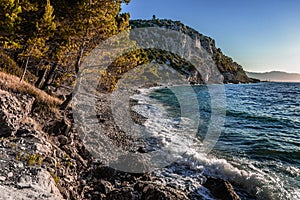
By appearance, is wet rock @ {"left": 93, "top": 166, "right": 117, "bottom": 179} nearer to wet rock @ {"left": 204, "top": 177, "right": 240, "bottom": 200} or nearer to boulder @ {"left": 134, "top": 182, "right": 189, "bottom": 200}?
boulder @ {"left": 134, "top": 182, "right": 189, "bottom": 200}

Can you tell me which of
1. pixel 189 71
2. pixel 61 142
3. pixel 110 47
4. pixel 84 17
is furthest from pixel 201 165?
pixel 189 71

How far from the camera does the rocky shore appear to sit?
6.65 metres

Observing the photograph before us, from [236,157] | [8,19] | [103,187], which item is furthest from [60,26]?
[236,157]

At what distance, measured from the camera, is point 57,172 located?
8.30 metres

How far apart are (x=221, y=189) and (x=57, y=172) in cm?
716

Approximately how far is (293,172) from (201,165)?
18.7 feet

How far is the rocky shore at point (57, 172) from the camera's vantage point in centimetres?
665

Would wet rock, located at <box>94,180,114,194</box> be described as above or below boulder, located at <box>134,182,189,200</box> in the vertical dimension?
below

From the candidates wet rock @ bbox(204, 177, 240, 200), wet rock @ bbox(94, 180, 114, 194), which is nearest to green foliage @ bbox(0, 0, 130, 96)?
wet rock @ bbox(94, 180, 114, 194)

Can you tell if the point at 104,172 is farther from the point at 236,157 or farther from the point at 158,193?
the point at 236,157

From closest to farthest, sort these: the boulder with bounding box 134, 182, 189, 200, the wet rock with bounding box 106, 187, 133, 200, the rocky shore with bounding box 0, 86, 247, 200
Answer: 1. the rocky shore with bounding box 0, 86, 247, 200
2. the boulder with bounding box 134, 182, 189, 200
3. the wet rock with bounding box 106, 187, 133, 200

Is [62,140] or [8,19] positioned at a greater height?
[8,19]

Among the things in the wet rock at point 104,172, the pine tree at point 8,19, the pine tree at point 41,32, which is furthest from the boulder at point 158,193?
the pine tree at point 8,19

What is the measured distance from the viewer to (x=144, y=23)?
592 ft
